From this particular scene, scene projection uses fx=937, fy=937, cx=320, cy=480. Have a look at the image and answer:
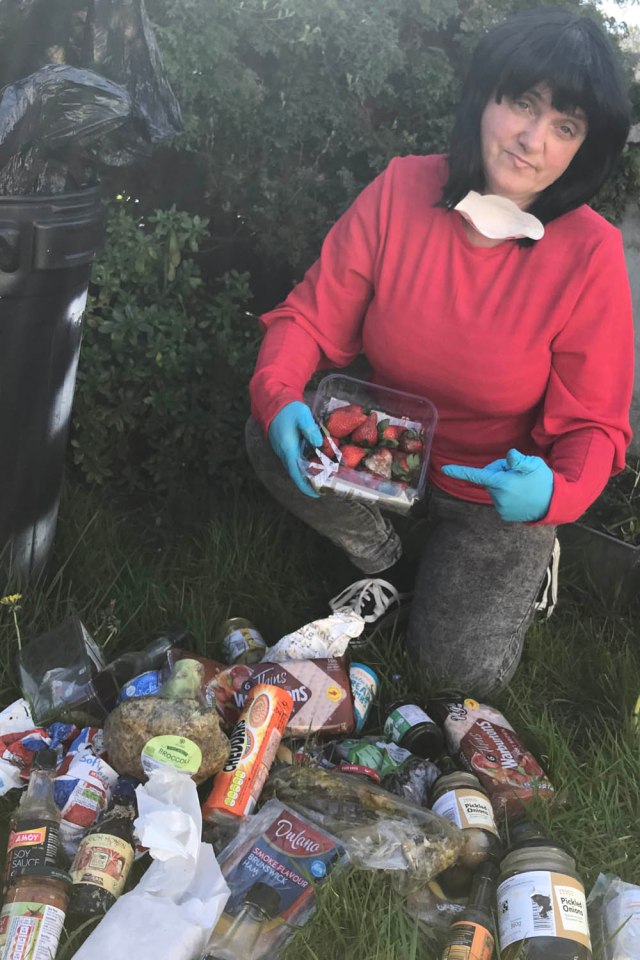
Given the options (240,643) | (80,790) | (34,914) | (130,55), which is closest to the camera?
(34,914)

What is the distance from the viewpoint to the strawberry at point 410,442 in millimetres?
2326

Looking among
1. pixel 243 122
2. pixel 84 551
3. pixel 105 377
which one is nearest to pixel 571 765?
pixel 84 551

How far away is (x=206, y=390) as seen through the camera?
285 centimetres

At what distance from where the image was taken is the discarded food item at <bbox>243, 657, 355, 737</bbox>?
213 cm

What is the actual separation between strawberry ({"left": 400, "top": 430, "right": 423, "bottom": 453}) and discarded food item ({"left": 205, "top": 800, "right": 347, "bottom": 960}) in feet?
2.96

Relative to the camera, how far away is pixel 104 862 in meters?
1.71

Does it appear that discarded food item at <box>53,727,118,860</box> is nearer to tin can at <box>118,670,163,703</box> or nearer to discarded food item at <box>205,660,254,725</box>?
tin can at <box>118,670,163,703</box>

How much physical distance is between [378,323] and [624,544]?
3.51 feet

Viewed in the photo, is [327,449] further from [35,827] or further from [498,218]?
[35,827]

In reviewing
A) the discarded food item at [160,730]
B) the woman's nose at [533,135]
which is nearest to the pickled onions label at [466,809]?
the discarded food item at [160,730]

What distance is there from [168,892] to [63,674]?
0.70m

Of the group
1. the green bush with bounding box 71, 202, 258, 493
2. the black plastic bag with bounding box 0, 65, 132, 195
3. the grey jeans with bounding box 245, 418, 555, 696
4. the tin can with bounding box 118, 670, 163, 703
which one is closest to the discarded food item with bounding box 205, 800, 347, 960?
the tin can with bounding box 118, 670, 163, 703

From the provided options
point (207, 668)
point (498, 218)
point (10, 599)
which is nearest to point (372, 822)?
point (207, 668)

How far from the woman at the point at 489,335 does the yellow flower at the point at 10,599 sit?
69 centimetres
